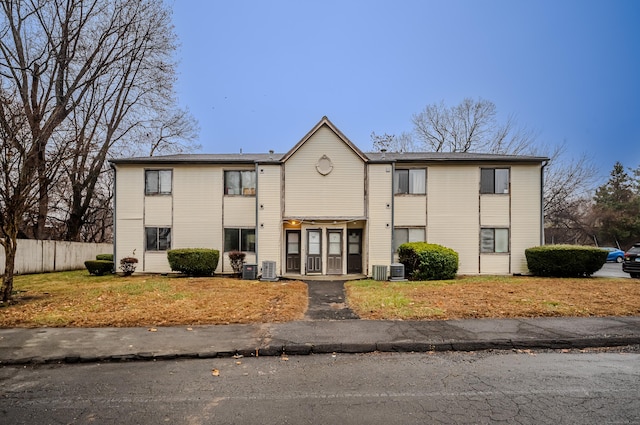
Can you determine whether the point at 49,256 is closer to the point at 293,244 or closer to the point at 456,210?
the point at 293,244

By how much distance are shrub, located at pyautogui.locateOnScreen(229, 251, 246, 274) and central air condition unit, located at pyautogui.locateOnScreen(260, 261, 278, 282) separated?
2076 millimetres

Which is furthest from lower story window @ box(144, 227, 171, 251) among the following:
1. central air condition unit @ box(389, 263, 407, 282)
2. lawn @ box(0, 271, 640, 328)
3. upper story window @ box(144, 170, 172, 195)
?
central air condition unit @ box(389, 263, 407, 282)

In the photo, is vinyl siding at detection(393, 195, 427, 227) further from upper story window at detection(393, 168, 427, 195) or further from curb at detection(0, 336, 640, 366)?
curb at detection(0, 336, 640, 366)

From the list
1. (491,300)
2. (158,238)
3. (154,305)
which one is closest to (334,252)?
(491,300)

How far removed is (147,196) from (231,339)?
14.4m

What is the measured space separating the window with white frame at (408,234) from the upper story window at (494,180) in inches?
153

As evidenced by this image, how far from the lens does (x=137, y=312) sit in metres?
Answer: 8.45

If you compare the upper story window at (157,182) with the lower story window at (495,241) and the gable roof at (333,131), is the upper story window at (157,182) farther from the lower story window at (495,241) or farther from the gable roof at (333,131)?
the lower story window at (495,241)

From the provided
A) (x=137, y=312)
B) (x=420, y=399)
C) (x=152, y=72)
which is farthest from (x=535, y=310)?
(x=152, y=72)

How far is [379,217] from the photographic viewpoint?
1652 cm

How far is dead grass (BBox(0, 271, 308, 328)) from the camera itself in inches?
302

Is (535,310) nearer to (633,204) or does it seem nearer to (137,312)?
(137,312)

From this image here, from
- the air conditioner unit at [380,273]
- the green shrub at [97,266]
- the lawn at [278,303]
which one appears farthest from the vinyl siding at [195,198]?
the air conditioner unit at [380,273]

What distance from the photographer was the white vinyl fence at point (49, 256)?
1798cm
